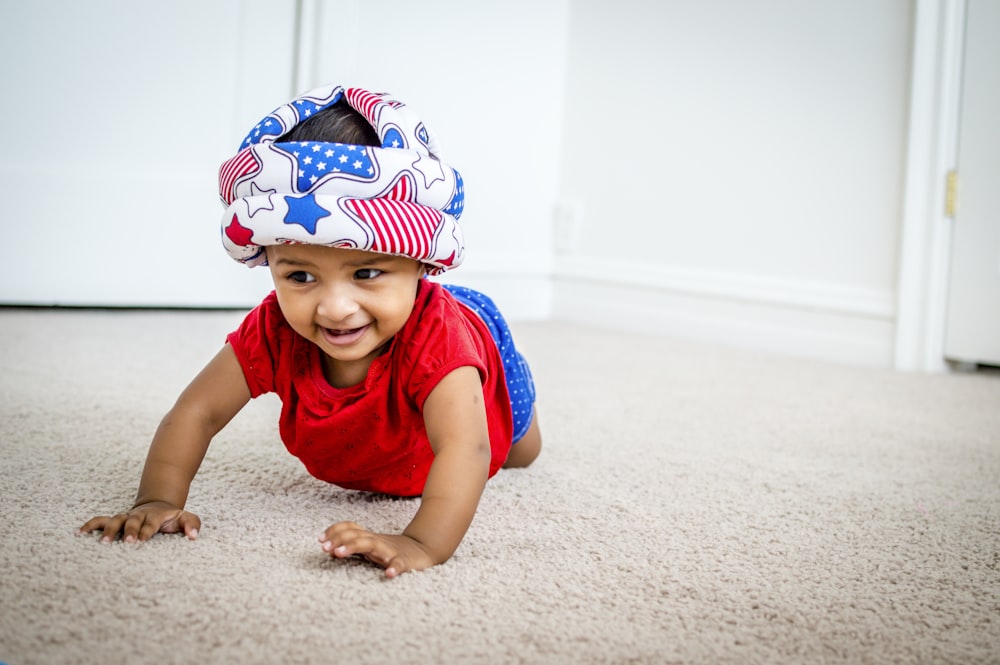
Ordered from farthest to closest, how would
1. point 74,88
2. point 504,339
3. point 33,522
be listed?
point 74,88
point 504,339
point 33,522

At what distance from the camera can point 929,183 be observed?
6.42 ft

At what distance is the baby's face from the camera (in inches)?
32.0

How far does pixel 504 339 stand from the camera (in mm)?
1072

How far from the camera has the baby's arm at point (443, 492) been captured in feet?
2.34

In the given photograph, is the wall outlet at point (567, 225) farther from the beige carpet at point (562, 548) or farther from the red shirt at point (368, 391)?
the red shirt at point (368, 391)

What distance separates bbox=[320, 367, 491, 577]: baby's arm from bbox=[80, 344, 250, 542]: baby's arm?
151 mm

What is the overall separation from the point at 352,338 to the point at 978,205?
5.18 feet

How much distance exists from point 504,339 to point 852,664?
0.56m

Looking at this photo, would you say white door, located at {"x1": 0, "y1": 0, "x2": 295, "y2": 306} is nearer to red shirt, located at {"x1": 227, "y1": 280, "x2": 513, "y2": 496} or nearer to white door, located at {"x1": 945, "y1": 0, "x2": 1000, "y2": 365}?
red shirt, located at {"x1": 227, "y1": 280, "x2": 513, "y2": 496}

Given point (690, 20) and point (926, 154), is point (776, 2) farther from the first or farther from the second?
point (926, 154)

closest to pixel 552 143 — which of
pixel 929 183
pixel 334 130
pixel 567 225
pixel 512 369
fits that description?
pixel 567 225

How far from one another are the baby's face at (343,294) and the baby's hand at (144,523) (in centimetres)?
19

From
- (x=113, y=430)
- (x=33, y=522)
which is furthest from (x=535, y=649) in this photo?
(x=113, y=430)

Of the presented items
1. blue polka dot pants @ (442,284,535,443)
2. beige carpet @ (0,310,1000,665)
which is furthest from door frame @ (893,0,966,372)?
blue polka dot pants @ (442,284,535,443)
